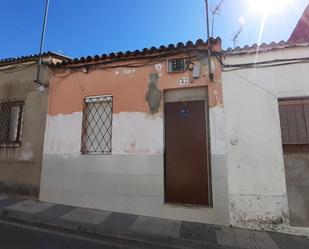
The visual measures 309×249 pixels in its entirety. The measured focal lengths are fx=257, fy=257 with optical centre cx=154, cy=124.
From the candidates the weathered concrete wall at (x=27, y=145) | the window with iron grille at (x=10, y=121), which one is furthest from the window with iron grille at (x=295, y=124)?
the window with iron grille at (x=10, y=121)

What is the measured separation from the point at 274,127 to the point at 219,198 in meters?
1.87

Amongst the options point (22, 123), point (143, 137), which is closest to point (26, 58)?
point (22, 123)

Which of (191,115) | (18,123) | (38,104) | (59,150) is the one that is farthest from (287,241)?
(18,123)

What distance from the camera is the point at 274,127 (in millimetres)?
5324

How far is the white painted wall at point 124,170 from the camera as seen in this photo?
18.0 feet

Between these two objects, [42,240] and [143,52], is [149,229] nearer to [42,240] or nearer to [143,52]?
[42,240]

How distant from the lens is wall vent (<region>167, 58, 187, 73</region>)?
596 cm

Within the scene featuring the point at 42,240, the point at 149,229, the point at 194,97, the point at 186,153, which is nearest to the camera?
the point at 42,240

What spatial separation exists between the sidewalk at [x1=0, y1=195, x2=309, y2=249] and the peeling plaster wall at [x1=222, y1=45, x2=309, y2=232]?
16.5 inches

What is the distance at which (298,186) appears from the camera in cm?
513

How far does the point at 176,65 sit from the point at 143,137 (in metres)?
1.86

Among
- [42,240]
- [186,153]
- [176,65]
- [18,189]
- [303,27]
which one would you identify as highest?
[303,27]

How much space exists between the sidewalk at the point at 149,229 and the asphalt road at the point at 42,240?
1.15 feet

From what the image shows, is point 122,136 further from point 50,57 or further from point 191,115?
point 50,57
